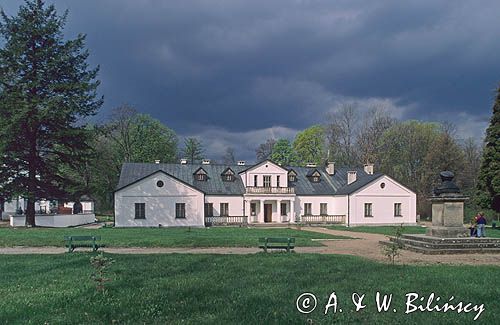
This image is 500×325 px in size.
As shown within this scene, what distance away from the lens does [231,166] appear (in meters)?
42.3

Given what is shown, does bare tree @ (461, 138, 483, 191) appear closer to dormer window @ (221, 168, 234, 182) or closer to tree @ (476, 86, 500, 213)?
tree @ (476, 86, 500, 213)

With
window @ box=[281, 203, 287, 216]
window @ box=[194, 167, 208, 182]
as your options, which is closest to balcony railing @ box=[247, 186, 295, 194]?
window @ box=[281, 203, 287, 216]

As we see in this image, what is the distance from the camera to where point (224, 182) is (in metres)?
40.1

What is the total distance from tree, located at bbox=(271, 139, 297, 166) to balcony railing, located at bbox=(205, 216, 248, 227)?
27483 millimetres

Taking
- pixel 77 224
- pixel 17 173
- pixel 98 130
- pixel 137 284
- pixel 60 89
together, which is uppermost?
pixel 60 89

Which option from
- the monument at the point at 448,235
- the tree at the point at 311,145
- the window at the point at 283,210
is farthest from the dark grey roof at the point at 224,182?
the monument at the point at 448,235

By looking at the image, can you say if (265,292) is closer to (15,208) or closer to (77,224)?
(77,224)

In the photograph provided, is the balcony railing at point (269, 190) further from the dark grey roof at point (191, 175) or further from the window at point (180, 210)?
the window at point (180, 210)

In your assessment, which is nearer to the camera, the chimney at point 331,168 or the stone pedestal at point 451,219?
the stone pedestal at point 451,219

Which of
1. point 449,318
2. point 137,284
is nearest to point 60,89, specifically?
point 137,284

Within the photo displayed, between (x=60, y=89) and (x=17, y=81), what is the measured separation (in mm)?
2794

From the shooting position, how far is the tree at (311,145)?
61.7 m

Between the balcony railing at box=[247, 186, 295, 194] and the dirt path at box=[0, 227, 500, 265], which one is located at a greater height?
the balcony railing at box=[247, 186, 295, 194]

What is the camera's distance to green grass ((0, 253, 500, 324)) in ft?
19.5
